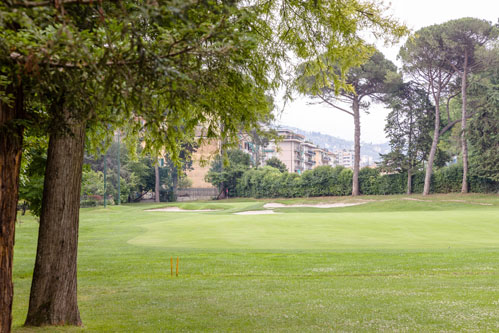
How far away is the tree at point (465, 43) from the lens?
45250 mm

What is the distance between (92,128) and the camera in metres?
7.74

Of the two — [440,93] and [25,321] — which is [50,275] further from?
[440,93]

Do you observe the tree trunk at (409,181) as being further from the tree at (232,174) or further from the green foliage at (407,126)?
the tree at (232,174)

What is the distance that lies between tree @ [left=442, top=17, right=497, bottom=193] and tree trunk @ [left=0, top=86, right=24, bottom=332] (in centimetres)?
4635

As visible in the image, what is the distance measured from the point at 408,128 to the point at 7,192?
53.6 meters

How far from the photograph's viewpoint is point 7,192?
5.16 meters

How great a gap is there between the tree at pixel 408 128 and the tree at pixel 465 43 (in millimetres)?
5641

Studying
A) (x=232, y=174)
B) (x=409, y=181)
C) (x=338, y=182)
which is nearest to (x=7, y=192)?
(x=409, y=181)

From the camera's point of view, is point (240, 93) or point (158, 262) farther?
point (158, 262)

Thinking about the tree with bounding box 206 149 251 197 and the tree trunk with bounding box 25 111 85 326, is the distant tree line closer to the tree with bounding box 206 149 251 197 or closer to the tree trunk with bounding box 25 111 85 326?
the tree with bounding box 206 149 251 197

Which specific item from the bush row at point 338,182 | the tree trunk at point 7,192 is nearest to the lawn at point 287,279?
the tree trunk at point 7,192

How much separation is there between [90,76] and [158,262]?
32.4 ft

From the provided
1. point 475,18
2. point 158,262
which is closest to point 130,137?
point 158,262

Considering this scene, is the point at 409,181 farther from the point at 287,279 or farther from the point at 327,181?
the point at 287,279
